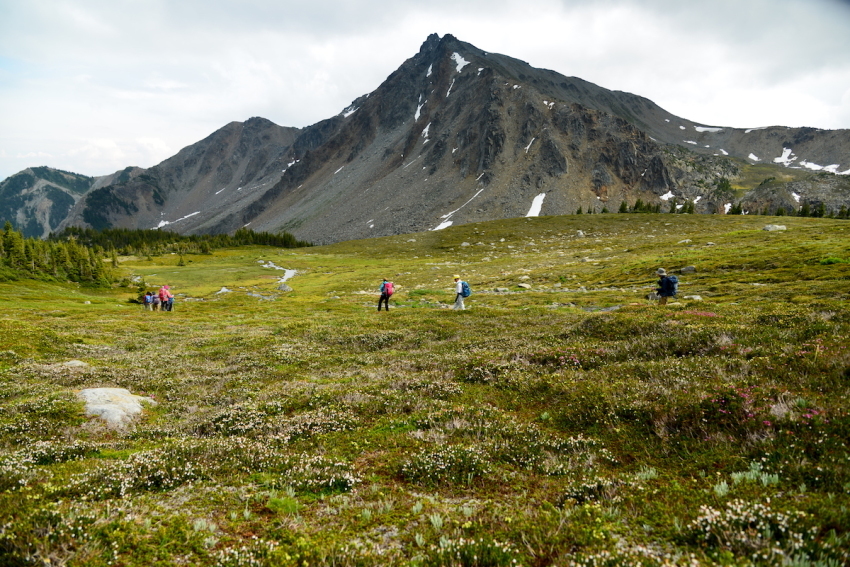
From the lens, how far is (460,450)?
324 inches

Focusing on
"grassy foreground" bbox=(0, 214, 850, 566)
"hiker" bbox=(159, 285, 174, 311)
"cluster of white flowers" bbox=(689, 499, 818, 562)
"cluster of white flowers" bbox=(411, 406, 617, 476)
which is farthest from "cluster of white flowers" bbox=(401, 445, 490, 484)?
"hiker" bbox=(159, 285, 174, 311)

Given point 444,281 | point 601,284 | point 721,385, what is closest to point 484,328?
point 721,385

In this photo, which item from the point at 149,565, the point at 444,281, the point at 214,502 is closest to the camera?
the point at 149,565

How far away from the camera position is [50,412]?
36.2 ft

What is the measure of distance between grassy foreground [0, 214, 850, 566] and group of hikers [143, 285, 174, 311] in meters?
27.6

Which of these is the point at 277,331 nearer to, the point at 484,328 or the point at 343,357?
the point at 343,357

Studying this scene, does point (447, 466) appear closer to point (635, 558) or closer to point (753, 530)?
point (635, 558)

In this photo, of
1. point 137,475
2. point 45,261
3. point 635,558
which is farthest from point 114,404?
point 45,261

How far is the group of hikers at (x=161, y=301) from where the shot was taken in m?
47.7

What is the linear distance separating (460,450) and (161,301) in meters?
53.3

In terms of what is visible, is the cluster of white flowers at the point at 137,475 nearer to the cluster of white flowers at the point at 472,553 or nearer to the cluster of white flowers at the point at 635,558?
the cluster of white flowers at the point at 472,553

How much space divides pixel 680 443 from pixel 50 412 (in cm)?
1631

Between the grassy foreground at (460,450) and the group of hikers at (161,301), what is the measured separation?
2761 centimetres

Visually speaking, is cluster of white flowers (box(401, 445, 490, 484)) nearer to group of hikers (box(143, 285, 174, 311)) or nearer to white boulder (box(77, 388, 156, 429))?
white boulder (box(77, 388, 156, 429))
